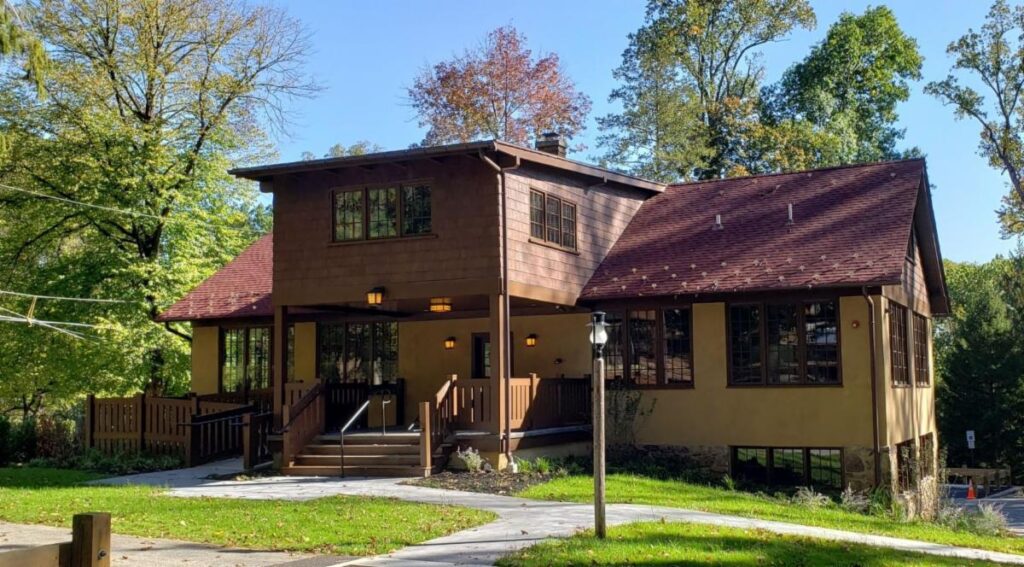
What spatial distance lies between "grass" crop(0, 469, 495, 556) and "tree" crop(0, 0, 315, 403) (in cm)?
1123

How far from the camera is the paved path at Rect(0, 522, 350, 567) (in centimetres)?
1016

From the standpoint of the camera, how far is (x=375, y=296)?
19.2 metres

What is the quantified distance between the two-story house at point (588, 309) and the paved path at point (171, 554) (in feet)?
21.8

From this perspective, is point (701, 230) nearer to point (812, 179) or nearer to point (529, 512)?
point (812, 179)

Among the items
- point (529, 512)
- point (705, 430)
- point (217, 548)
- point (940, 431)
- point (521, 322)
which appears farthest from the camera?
point (940, 431)

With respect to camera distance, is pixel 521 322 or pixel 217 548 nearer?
pixel 217 548

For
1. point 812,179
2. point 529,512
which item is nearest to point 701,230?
point 812,179

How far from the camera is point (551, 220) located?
67.3ft

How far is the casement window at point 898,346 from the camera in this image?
66.5ft

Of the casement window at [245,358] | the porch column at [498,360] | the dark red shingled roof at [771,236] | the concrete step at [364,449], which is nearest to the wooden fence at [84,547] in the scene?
the concrete step at [364,449]

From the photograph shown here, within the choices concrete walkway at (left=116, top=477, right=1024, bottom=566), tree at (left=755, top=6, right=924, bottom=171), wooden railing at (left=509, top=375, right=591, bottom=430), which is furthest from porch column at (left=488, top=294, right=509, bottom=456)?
tree at (left=755, top=6, right=924, bottom=171)

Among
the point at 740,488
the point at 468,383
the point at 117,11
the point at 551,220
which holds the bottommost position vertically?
the point at 740,488

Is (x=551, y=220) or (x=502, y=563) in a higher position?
(x=551, y=220)

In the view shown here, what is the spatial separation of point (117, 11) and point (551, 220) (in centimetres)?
1374
